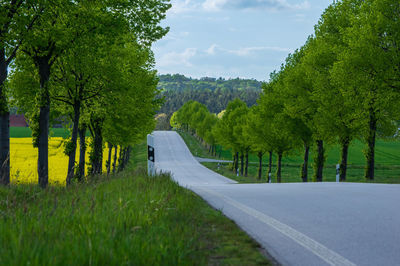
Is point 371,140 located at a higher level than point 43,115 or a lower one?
lower

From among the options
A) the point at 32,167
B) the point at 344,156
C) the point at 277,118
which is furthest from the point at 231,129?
the point at 32,167

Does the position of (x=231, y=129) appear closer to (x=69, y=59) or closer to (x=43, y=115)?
(x=69, y=59)

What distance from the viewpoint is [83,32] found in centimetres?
1195

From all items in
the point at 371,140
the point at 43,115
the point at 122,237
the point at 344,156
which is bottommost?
the point at 344,156

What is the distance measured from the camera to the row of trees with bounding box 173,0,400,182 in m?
16.3

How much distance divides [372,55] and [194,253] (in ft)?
51.6

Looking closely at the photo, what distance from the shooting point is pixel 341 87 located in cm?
1923

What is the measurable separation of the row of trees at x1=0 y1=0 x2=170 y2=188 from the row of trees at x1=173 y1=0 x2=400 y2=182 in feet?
31.9

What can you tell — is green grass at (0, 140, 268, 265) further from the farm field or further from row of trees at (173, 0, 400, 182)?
row of trees at (173, 0, 400, 182)

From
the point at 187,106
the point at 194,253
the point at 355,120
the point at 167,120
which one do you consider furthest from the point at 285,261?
the point at 167,120

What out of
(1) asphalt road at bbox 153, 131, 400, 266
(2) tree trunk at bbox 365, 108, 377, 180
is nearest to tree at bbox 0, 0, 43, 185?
(1) asphalt road at bbox 153, 131, 400, 266

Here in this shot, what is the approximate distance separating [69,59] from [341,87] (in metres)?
14.4

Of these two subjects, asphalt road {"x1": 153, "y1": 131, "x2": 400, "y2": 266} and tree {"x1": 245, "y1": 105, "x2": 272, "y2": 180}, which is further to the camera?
tree {"x1": 245, "y1": 105, "x2": 272, "y2": 180}

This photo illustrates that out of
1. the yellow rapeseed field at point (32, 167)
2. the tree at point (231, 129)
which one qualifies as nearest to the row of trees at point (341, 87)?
the tree at point (231, 129)
